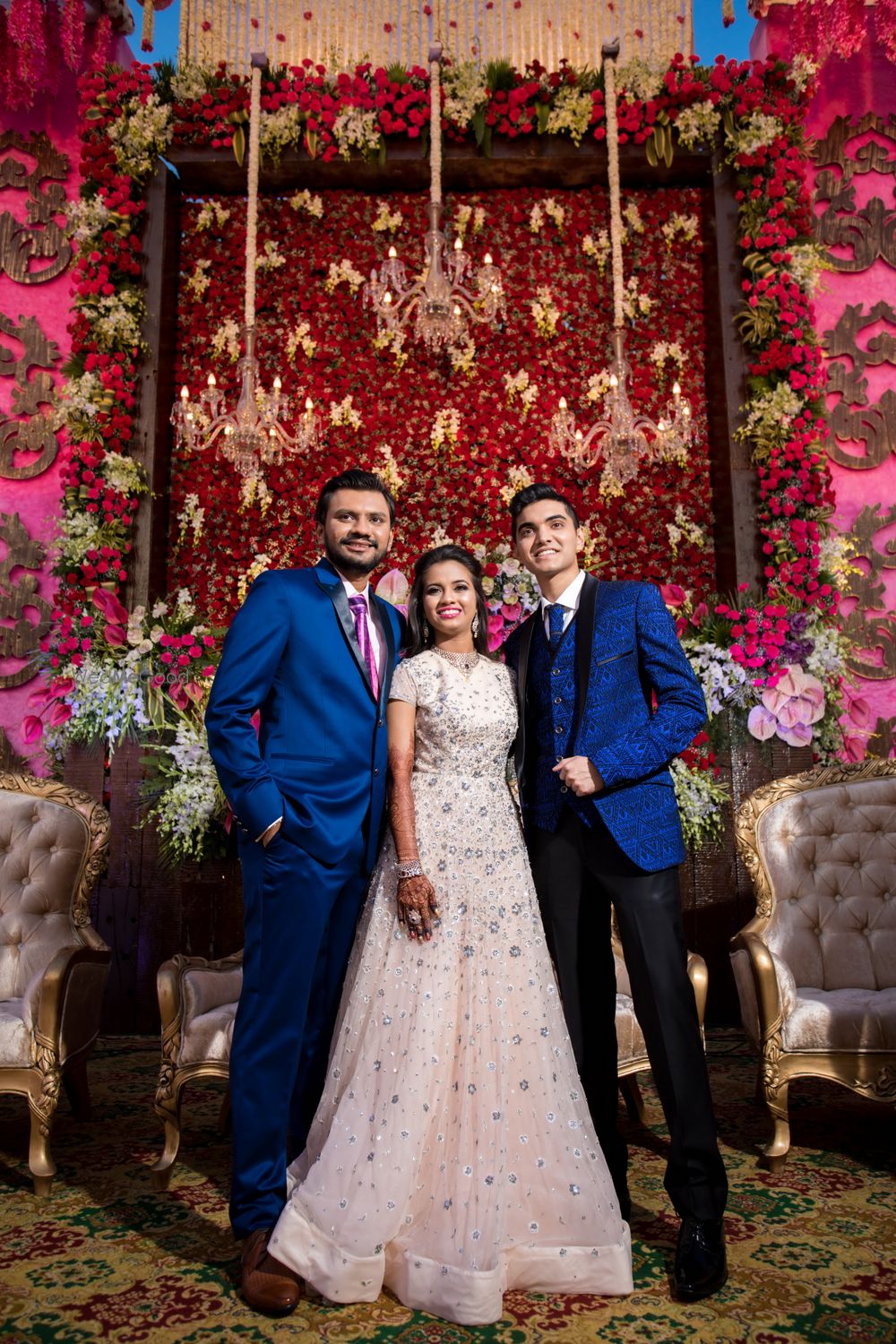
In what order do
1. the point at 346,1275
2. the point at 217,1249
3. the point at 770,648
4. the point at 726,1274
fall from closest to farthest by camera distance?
the point at 346,1275
the point at 726,1274
the point at 217,1249
the point at 770,648

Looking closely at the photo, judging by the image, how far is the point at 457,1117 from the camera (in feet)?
7.34

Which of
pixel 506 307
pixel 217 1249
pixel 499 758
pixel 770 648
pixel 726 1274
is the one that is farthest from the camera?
pixel 506 307

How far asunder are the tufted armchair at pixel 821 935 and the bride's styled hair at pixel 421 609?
57.7 inches

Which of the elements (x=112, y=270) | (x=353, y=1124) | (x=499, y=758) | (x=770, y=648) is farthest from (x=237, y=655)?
(x=112, y=270)

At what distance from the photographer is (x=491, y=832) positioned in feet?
8.16

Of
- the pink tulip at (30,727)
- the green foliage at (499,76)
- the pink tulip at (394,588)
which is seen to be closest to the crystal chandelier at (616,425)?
the green foliage at (499,76)

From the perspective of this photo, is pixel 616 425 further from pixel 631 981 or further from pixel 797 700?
pixel 631 981

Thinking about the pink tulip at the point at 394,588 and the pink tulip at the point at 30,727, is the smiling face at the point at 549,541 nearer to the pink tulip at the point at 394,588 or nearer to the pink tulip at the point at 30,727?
the pink tulip at the point at 394,588

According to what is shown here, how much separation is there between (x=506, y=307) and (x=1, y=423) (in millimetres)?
3228

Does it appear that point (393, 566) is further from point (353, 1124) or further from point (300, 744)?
point (353, 1124)

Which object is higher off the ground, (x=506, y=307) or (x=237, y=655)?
(x=506, y=307)

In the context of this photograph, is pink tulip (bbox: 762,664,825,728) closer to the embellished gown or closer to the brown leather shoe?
the embellished gown

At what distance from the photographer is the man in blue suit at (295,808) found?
7.43ft

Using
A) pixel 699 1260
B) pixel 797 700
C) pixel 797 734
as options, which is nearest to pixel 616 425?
pixel 797 700
